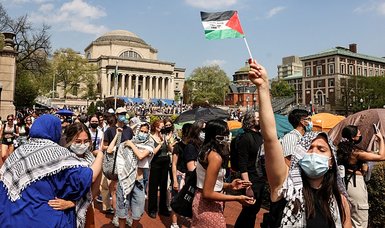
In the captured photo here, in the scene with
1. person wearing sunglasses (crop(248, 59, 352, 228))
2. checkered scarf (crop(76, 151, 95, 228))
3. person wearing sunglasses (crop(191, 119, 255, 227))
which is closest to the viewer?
person wearing sunglasses (crop(248, 59, 352, 228))

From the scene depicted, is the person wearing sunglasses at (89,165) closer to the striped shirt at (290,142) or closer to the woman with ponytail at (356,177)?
the striped shirt at (290,142)

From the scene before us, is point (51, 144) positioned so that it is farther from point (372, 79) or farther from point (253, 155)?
point (372, 79)

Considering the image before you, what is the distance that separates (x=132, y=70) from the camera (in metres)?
94.6

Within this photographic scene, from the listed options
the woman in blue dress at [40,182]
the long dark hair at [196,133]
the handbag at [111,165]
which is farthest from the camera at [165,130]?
the woman in blue dress at [40,182]

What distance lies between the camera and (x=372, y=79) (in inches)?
2562

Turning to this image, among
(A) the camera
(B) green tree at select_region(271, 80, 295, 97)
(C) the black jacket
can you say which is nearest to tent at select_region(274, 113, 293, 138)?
(A) the camera

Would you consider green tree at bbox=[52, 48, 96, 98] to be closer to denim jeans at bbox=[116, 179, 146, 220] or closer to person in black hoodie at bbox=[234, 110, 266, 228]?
denim jeans at bbox=[116, 179, 146, 220]

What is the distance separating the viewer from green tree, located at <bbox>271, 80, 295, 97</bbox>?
99562mm

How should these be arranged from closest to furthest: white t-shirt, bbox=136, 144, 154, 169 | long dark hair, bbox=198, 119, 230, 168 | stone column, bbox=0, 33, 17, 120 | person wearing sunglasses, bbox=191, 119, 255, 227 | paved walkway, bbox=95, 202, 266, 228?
person wearing sunglasses, bbox=191, 119, 255, 227 < long dark hair, bbox=198, 119, 230, 168 < white t-shirt, bbox=136, 144, 154, 169 < paved walkway, bbox=95, 202, 266, 228 < stone column, bbox=0, 33, 17, 120

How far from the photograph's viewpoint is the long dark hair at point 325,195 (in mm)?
2455

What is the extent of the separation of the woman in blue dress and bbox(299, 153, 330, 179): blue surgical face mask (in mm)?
1756

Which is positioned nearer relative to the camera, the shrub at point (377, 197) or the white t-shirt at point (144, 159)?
the shrub at point (377, 197)

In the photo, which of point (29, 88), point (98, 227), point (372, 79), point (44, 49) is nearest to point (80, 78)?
point (29, 88)

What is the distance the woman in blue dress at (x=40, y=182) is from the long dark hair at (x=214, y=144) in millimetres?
1221
